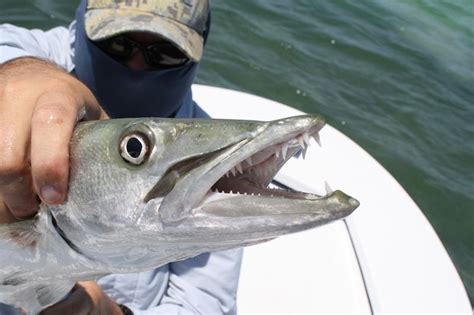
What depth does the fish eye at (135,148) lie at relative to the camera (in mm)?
1505

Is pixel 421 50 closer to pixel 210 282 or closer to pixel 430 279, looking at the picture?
pixel 430 279

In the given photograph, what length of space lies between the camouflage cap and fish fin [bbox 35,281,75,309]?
1.27 m

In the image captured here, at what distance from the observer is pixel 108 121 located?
1626mm

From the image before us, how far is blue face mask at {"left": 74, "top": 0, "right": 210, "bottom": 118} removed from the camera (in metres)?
2.87

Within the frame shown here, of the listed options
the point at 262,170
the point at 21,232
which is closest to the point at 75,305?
the point at 21,232

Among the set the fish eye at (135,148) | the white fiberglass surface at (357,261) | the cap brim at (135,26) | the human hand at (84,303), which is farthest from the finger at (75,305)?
the white fiberglass surface at (357,261)

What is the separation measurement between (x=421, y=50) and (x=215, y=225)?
9.24 meters

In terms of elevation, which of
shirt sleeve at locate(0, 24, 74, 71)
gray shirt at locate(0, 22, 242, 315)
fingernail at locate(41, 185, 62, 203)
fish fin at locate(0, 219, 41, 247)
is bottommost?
gray shirt at locate(0, 22, 242, 315)

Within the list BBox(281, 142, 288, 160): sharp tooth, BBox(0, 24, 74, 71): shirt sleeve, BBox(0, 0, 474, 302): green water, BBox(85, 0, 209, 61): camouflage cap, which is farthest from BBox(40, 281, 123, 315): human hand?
BBox(0, 0, 474, 302): green water

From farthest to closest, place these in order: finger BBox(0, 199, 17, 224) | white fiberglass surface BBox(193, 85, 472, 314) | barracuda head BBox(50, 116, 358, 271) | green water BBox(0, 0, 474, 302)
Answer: green water BBox(0, 0, 474, 302) < white fiberglass surface BBox(193, 85, 472, 314) < finger BBox(0, 199, 17, 224) < barracuda head BBox(50, 116, 358, 271)

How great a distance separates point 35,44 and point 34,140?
1675mm

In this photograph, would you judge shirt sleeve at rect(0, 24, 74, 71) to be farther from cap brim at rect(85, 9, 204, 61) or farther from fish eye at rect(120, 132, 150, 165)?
fish eye at rect(120, 132, 150, 165)

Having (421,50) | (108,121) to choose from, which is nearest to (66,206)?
(108,121)

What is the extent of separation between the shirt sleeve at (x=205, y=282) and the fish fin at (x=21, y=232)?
3.77 feet
